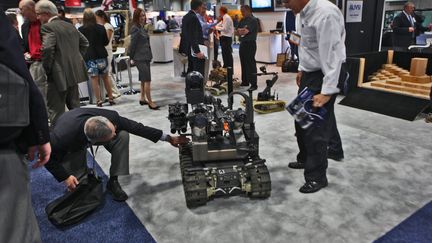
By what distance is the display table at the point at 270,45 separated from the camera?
10.1m

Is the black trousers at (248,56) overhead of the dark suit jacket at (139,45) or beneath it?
beneath

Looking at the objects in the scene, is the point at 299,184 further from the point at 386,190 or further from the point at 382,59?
the point at 382,59

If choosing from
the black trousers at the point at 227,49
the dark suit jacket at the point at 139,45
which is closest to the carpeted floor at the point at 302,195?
the dark suit jacket at the point at 139,45

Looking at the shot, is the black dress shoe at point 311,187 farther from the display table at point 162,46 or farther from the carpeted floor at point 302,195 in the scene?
the display table at point 162,46

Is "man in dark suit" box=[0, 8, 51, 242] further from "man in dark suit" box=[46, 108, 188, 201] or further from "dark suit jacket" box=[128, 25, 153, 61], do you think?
"dark suit jacket" box=[128, 25, 153, 61]

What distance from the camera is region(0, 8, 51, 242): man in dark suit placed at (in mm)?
1231

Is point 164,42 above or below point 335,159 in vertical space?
above

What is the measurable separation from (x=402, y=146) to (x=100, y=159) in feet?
10.6

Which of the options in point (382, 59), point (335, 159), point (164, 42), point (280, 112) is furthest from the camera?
point (164, 42)

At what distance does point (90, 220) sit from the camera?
101 inches

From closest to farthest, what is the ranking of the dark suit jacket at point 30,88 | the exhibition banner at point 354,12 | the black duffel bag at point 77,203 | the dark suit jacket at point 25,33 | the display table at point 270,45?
the dark suit jacket at point 30,88
the black duffel bag at point 77,203
the dark suit jacket at point 25,33
the exhibition banner at point 354,12
the display table at point 270,45

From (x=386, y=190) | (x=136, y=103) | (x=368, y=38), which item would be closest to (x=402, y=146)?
(x=386, y=190)

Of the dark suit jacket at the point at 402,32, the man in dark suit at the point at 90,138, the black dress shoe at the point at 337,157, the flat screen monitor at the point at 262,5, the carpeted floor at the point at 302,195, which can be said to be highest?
the flat screen monitor at the point at 262,5

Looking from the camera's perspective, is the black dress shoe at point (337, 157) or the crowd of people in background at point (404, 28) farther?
the crowd of people in background at point (404, 28)
